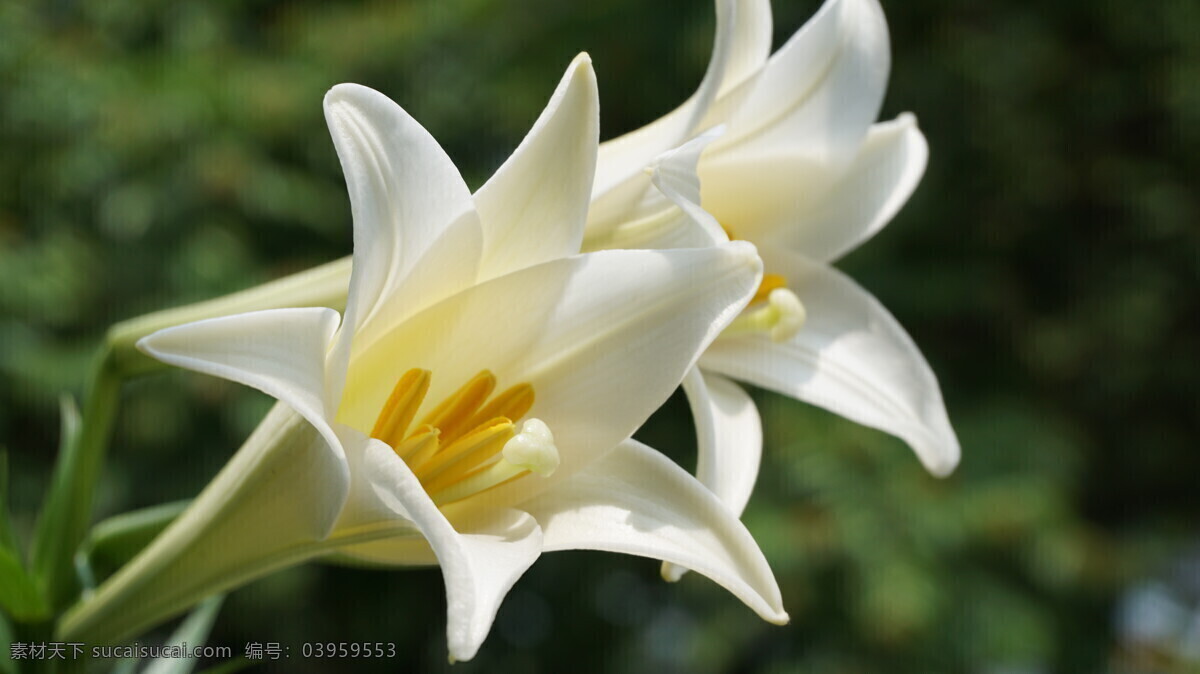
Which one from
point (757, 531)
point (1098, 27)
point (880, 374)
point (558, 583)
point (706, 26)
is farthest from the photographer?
point (1098, 27)

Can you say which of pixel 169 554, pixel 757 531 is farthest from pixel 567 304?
pixel 757 531

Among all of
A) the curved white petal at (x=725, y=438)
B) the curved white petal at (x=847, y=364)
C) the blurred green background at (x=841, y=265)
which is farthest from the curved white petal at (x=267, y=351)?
the blurred green background at (x=841, y=265)

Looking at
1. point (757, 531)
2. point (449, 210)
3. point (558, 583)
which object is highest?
point (449, 210)

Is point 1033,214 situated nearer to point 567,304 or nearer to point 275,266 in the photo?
point 275,266

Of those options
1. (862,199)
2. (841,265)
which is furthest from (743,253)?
(841,265)

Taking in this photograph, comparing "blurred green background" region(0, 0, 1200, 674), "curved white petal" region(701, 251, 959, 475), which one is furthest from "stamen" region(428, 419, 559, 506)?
"blurred green background" region(0, 0, 1200, 674)

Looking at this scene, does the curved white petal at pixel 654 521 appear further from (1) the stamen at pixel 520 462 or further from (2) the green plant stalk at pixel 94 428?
(2) the green plant stalk at pixel 94 428

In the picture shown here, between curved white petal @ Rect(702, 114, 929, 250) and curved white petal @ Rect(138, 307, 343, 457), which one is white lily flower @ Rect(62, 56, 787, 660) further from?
curved white petal @ Rect(702, 114, 929, 250)
